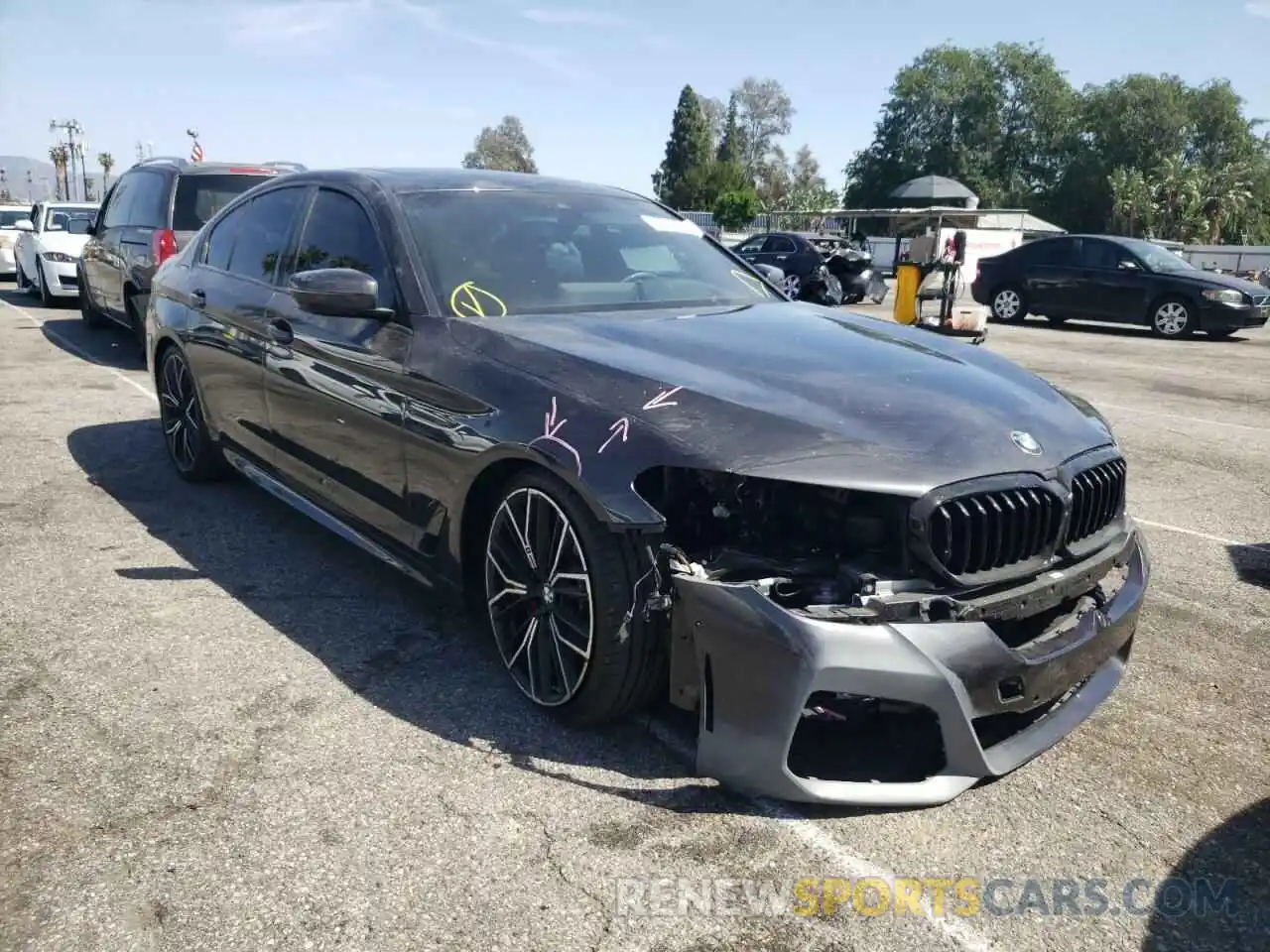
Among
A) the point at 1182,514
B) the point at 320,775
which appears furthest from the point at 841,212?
the point at 320,775

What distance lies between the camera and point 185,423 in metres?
5.66

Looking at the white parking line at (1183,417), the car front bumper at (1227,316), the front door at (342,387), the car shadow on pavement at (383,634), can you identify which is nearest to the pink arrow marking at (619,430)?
the car shadow on pavement at (383,634)

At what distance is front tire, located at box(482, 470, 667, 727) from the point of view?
108 inches

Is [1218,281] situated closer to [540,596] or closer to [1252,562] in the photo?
[1252,562]

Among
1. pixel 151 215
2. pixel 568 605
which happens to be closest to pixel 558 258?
pixel 568 605

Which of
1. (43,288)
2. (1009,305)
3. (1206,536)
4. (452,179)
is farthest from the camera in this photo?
(1009,305)

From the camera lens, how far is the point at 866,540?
103 inches

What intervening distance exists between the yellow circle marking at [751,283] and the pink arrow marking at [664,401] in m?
1.63

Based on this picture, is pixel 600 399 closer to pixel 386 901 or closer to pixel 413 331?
pixel 413 331

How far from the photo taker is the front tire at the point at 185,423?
17.9 feet

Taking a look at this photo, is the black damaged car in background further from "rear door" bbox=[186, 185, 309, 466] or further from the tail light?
"rear door" bbox=[186, 185, 309, 466]

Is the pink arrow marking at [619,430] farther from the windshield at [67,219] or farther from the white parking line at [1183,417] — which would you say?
the windshield at [67,219]

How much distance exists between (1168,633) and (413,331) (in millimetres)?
3104

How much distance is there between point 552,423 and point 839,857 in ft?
4.57
